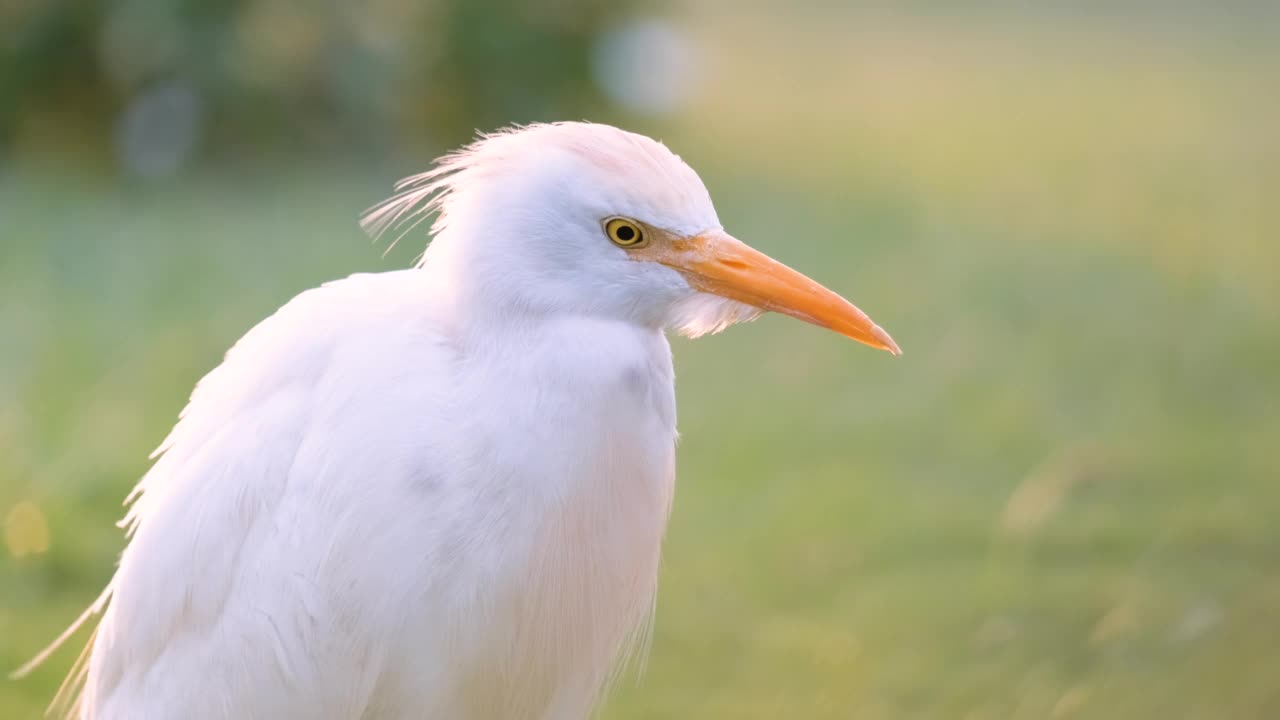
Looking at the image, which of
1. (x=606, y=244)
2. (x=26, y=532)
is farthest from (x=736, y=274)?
(x=26, y=532)

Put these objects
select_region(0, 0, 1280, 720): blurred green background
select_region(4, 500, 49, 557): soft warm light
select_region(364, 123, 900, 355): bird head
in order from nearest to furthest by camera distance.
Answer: select_region(364, 123, 900, 355): bird head < select_region(0, 0, 1280, 720): blurred green background < select_region(4, 500, 49, 557): soft warm light

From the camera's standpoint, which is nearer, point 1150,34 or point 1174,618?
point 1174,618

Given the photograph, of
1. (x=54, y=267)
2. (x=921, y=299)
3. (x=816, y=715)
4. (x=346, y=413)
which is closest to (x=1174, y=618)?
(x=816, y=715)

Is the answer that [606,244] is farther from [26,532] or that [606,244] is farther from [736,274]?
[26,532]

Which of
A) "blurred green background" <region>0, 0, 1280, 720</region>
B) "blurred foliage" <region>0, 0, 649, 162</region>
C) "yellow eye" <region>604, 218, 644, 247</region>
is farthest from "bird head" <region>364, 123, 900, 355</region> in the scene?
"blurred foliage" <region>0, 0, 649, 162</region>

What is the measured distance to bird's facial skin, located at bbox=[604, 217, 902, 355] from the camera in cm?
126

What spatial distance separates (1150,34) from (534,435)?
22.9ft

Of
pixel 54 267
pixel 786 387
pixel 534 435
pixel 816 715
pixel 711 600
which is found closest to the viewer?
pixel 534 435

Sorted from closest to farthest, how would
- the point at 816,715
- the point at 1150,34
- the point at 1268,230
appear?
1. the point at 816,715
2. the point at 1268,230
3. the point at 1150,34

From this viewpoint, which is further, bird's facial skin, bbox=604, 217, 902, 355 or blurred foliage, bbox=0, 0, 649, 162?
blurred foliage, bbox=0, 0, 649, 162

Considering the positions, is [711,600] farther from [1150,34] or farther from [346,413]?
[1150,34]

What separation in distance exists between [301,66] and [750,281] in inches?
149

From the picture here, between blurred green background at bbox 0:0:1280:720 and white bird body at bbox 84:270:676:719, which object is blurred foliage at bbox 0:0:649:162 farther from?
white bird body at bbox 84:270:676:719

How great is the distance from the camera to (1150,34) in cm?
736
